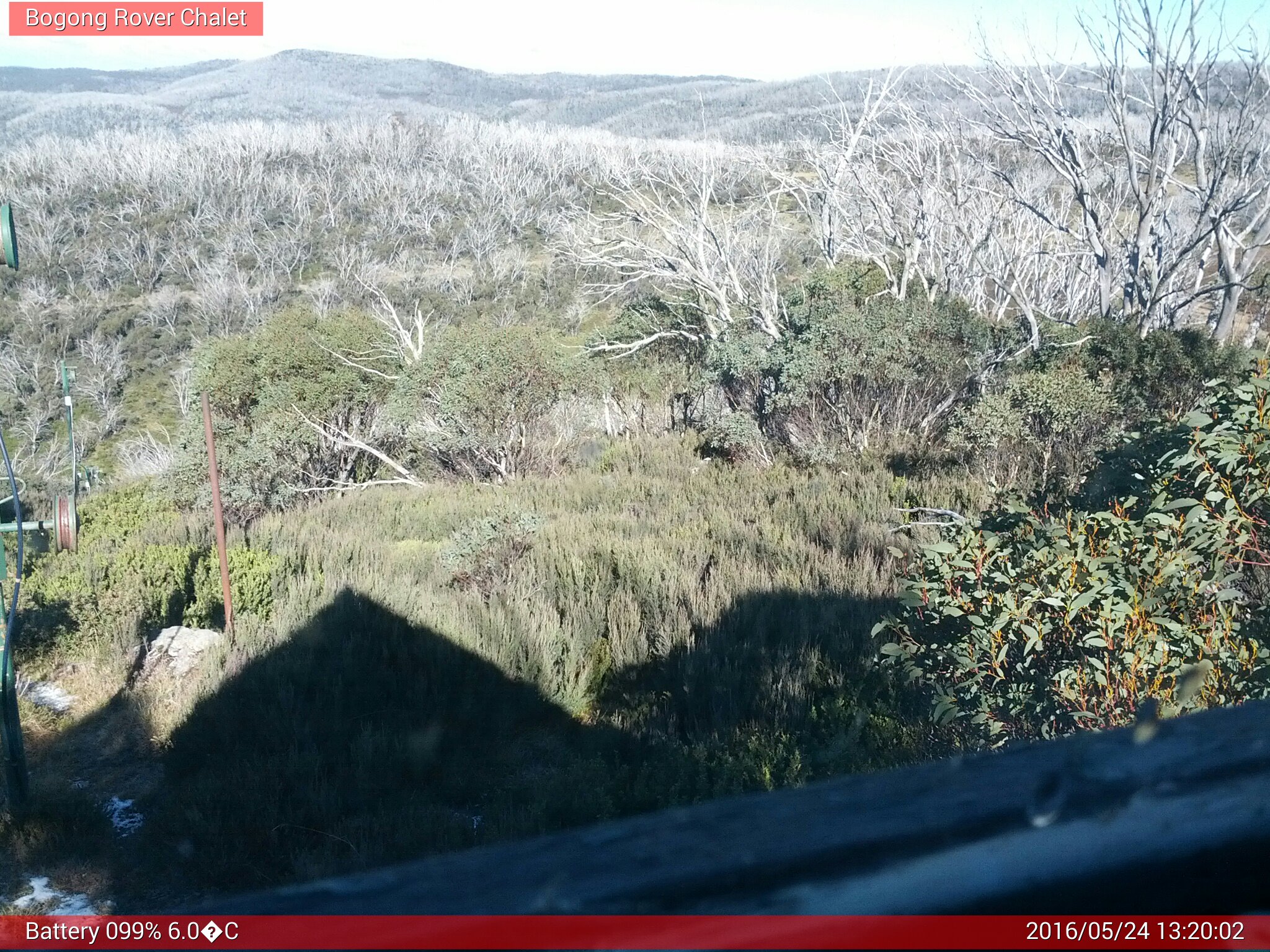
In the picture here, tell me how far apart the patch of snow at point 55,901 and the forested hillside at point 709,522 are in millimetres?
69

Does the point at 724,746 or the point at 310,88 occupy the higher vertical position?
the point at 310,88

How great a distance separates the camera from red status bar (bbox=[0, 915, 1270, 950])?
0.53m

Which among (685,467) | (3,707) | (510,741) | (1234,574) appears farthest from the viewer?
(685,467)

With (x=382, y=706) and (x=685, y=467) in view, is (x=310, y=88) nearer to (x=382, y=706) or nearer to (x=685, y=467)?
(x=685, y=467)

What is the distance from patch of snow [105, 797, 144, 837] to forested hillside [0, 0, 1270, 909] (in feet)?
0.19

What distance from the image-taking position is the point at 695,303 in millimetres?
16094

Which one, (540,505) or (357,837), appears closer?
(357,837)

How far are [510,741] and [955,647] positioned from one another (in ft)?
9.03

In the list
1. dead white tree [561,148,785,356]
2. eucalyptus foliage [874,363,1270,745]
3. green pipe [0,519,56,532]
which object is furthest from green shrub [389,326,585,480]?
eucalyptus foliage [874,363,1270,745]

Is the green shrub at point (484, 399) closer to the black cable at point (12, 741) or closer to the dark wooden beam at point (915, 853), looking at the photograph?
the black cable at point (12, 741)

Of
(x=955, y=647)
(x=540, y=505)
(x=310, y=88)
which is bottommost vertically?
(x=540, y=505)

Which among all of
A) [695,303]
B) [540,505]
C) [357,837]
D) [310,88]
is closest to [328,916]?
[357,837]

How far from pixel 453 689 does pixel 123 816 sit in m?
1.82

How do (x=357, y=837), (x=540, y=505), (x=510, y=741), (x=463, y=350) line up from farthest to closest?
(x=463, y=350) < (x=540, y=505) < (x=510, y=741) < (x=357, y=837)
